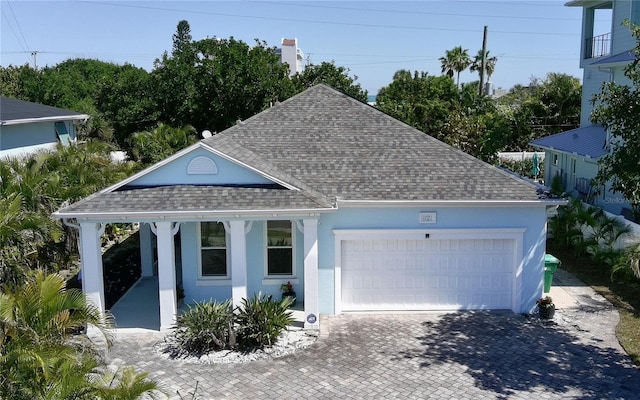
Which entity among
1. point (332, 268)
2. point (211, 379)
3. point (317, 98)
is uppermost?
point (317, 98)

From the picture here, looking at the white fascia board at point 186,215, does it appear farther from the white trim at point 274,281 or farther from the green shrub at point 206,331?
the white trim at point 274,281

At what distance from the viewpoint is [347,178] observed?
1659cm

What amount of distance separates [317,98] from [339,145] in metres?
2.63

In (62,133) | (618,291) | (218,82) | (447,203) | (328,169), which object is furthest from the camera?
(218,82)

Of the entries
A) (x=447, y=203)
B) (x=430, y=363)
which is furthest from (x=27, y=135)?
(x=430, y=363)

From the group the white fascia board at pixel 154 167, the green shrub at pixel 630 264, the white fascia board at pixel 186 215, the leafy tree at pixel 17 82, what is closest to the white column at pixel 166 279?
the white fascia board at pixel 186 215

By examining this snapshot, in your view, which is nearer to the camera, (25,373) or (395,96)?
(25,373)

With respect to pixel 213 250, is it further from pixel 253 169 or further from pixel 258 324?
pixel 258 324

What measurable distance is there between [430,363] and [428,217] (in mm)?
4198

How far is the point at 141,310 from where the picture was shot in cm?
1658

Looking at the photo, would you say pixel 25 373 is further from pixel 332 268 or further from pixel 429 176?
pixel 429 176

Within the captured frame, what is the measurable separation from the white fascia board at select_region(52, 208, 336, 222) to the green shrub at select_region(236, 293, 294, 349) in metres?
2.09

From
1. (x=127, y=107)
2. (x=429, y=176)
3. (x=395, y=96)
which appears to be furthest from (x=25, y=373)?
(x=395, y=96)

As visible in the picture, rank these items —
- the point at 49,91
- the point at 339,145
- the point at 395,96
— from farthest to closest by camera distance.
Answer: the point at 49,91, the point at 395,96, the point at 339,145
